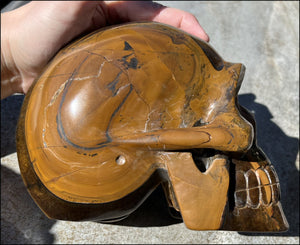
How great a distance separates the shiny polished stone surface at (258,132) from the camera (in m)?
1.17

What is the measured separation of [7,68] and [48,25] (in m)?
0.30

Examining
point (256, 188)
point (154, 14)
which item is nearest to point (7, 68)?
point (154, 14)

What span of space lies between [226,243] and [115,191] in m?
0.66

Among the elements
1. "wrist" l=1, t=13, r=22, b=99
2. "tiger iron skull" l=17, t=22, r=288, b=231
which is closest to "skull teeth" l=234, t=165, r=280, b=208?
"tiger iron skull" l=17, t=22, r=288, b=231

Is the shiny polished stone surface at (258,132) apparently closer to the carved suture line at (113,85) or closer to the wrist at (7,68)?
the wrist at (7,68)

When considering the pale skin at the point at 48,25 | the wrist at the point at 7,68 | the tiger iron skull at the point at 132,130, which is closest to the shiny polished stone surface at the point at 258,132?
the wrist at the point at 7,68

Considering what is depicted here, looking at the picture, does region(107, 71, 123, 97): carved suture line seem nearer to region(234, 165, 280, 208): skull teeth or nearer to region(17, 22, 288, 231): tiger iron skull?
region(17, 22, 288, 231): tiger iron skull

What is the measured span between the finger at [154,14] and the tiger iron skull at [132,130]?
0.87 ft

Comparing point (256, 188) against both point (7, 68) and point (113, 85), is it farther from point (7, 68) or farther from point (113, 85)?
point (7, 68)

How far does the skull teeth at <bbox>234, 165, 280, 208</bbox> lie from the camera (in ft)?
2.73

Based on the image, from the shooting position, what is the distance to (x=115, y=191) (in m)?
0.74

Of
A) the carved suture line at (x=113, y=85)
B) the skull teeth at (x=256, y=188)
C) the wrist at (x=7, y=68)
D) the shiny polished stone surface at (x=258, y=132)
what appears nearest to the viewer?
the carved suture line at (x=113, y=85)

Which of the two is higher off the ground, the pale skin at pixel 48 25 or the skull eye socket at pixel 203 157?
the pale skin at pixel 48 25

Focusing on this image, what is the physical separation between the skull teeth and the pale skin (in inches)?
19.3
